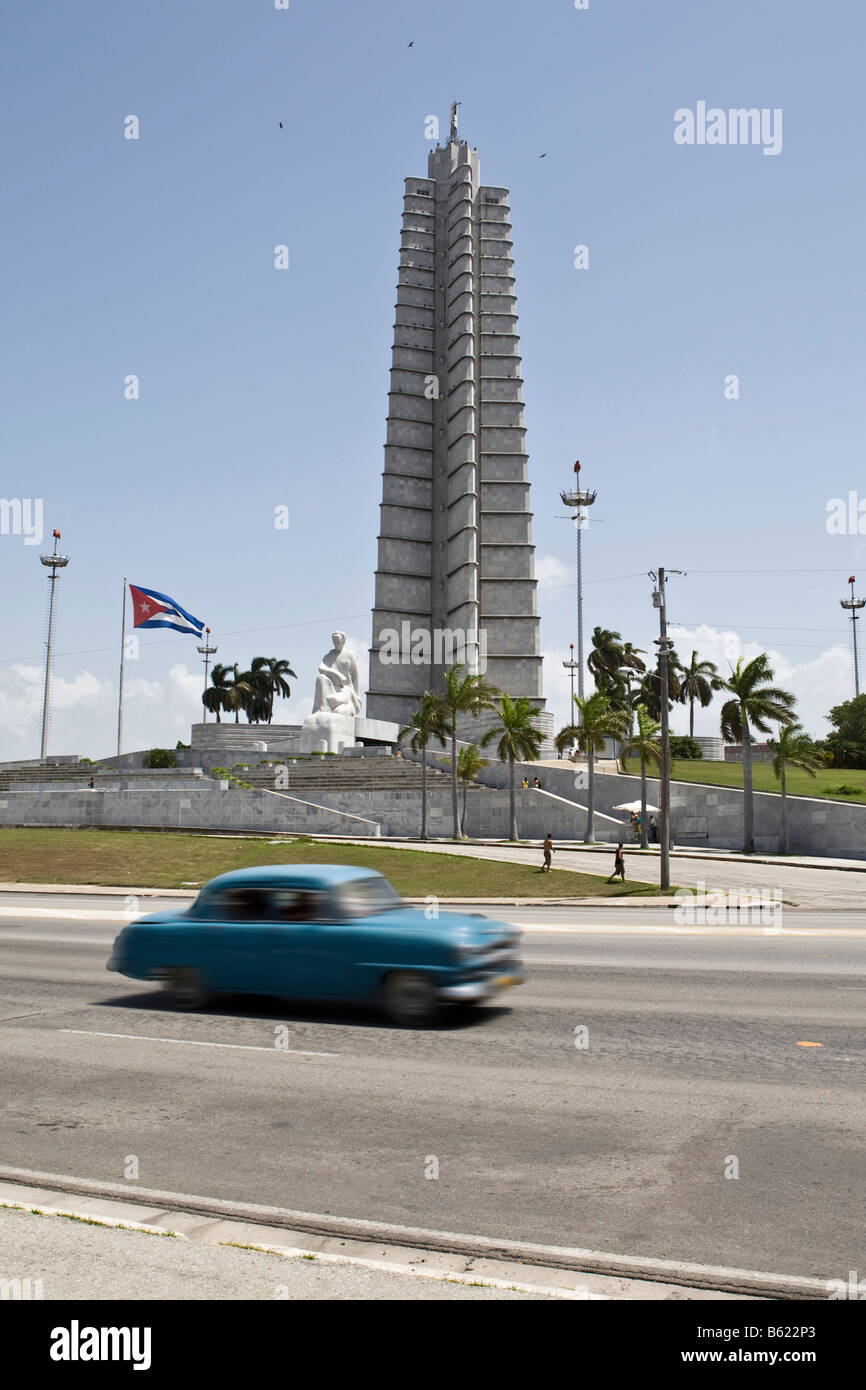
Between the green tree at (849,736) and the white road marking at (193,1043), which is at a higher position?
the green tree at (849,736)

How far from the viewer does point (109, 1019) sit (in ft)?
36.3

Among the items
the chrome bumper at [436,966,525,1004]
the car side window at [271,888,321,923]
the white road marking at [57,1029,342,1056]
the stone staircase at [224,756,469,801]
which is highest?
the stone staircase at [224,756,469,801]

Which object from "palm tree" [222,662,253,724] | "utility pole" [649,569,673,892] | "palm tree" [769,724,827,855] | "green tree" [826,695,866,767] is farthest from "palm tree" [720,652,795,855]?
"palm tree" [222,662,253,724]

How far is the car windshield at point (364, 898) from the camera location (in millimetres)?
10836

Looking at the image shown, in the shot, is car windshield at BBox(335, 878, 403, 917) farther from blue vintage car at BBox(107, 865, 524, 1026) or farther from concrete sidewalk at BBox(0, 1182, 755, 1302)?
concrete sidewalk at BBox(0, 1182, 755, 1302)

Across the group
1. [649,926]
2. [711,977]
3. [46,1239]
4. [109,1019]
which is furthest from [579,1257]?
[649,926]

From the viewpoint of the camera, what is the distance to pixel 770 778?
2180 inches

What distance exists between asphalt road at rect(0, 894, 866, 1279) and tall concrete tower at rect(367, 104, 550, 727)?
73.6 meters

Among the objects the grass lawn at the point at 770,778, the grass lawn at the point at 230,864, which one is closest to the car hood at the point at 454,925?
the grass lawn at the point at 230,864

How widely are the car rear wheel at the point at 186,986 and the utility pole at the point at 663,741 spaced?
18650 mm

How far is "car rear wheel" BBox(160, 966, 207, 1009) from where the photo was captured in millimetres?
11461

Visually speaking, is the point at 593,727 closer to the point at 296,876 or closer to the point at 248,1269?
the point at 296,876

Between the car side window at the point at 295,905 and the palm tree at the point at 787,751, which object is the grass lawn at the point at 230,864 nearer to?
the palm tree at the point at 787,751

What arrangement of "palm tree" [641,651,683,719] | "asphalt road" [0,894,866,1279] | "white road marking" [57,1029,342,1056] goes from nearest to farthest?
"asphalt road" [0,894,866,1279]
"white road marking" [57,1029,342,1056]
"palm tree" [641,651,683,719]
